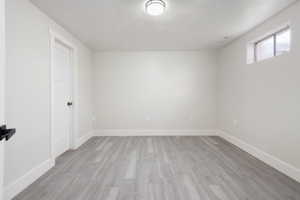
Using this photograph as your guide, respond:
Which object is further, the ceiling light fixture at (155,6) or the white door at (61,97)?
the white door at (61,97)

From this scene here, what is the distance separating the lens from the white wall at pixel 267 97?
234 centimetres

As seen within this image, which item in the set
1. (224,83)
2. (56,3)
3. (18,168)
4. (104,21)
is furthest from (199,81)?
(18,168)

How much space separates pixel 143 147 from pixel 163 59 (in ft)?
8.10

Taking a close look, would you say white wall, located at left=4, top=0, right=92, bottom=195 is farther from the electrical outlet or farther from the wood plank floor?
the electrical outlet

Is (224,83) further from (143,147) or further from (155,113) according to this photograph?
(143,147)

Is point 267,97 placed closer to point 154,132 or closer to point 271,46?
point 271,46

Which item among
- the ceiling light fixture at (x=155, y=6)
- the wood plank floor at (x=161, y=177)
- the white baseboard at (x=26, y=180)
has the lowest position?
the wood plank floor at (x=161, y=177)

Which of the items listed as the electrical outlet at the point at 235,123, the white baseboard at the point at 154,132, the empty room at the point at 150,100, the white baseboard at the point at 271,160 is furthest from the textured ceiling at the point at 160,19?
the white baseboard at the point at 154,132

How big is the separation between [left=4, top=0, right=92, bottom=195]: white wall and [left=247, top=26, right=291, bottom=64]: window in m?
3.58

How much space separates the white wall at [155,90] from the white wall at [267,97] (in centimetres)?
66

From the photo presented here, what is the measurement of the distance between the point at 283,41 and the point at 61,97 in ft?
→ 12.8

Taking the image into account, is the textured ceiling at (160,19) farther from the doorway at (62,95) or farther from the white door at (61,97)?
the white door at (61,97)

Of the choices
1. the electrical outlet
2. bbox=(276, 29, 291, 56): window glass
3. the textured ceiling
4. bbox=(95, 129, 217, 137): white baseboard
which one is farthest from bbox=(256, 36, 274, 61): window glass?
bbox=(95, 129, 217, 137): white baseboard

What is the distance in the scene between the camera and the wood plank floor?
79.0 inches
